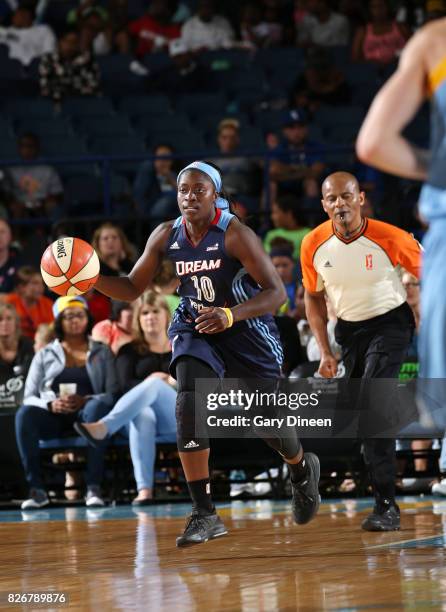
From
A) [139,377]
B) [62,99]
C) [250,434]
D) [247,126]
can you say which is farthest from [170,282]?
[62,99]

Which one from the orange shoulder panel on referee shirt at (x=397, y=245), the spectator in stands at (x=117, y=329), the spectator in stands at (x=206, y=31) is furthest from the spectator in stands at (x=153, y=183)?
the orange shoulder panel on referee shirt at (x=397, y=245)

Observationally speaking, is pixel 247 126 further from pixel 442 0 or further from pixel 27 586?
pixel 27 586

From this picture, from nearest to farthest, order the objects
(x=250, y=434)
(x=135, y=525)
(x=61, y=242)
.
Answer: (x=61, y=242) → (x=135, y=525) → (x=250, y=434)

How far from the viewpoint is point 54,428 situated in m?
10.1

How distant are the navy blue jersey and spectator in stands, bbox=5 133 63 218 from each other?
7.40m

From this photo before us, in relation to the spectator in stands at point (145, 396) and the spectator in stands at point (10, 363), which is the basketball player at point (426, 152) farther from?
the spectator in stands at point (10, 363)

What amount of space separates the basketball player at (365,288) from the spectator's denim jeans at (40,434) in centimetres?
286

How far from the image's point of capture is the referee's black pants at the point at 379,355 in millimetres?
7273

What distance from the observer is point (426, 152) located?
390 cm

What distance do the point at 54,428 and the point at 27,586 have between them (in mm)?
4779

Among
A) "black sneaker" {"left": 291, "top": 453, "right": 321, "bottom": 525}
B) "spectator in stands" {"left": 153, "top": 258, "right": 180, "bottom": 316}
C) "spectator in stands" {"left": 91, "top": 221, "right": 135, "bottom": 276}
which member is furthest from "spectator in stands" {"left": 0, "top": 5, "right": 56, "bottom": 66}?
"black sneaker" {"left": 291, "top": 453, "right": 321, "bottom": 525}

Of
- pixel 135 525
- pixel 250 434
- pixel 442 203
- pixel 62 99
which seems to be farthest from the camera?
pixel 62 99

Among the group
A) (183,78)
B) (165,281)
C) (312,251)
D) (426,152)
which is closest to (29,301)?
(165,281)

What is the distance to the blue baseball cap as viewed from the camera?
→ 13977mm
